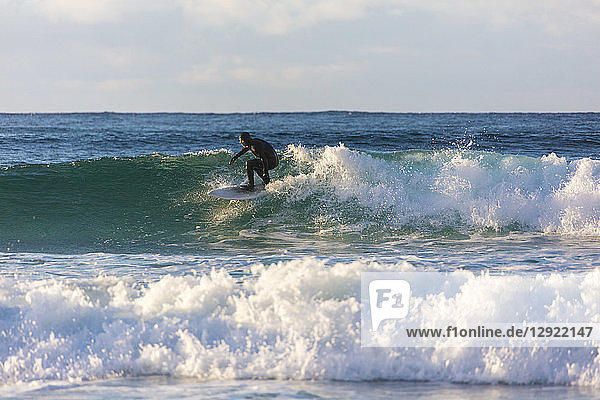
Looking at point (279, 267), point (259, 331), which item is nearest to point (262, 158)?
point (279, 267)

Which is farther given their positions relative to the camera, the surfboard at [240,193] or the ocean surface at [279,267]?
the surfboard at [240,193]

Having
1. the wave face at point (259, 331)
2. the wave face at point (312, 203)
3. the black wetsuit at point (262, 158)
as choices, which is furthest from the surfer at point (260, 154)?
the wave face at point (259, 331)

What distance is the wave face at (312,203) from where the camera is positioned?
9.80 m

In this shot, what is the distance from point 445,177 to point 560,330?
22.3ft

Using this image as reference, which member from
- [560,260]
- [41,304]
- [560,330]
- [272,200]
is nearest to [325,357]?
[560,330]

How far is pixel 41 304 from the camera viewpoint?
534 centimetres

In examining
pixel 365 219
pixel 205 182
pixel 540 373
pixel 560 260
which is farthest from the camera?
pixel 205 182

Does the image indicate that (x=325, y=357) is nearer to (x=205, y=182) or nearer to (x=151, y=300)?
(x=151, y=300)

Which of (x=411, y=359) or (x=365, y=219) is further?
(x=365, y=219)

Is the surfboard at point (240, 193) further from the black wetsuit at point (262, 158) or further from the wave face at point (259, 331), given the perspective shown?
the wave face at point (259, 331)

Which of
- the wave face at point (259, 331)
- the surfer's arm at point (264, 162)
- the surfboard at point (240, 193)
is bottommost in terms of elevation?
the wave face at point (259, 331)

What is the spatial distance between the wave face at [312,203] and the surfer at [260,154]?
72cm

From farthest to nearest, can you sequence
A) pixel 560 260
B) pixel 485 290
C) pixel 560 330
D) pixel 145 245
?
1. pixel 145 245
2. pixel 560 260
3. pixel 485 290
4. pixel 560 330

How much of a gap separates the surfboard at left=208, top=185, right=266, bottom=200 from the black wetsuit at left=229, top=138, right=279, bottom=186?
0.19 m
